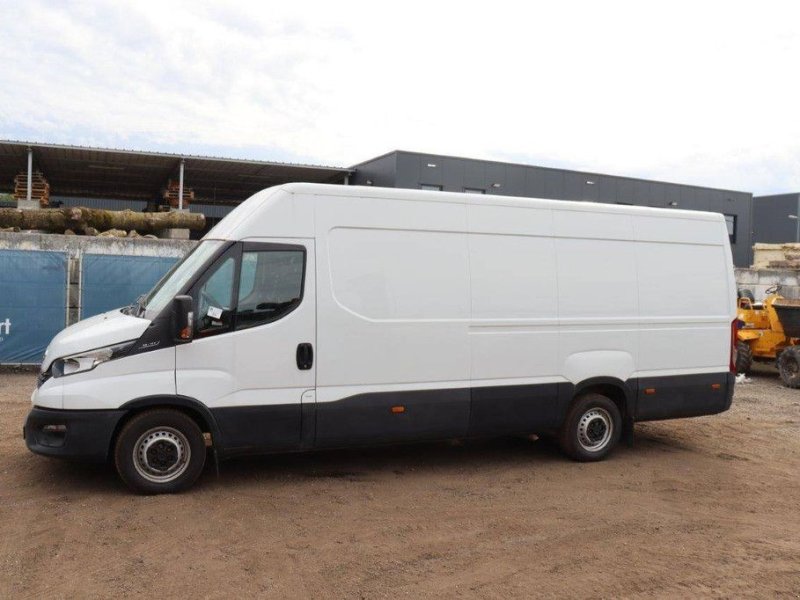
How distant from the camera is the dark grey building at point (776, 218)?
50.7 meters

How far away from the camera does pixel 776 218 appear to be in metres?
52.1

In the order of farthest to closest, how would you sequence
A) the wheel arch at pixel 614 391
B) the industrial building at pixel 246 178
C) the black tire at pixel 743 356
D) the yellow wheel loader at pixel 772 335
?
1. the industrial building at pixel 246 178
2. the black tire at pixel 743 356
3. the yellow wheel loader at pixel 772 335
4. the wheel arch at pixel 614 391

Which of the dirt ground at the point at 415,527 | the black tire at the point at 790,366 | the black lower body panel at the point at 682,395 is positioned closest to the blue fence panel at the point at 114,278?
the dirt ground at the point at 415,527

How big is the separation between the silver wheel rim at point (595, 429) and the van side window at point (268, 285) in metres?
3.25

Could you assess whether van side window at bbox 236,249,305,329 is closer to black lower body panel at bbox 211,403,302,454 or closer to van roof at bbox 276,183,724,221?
van roof at bbox 276,183,724,221

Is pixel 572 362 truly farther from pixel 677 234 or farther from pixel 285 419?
pixel 285 419

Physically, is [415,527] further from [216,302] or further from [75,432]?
[75,432]

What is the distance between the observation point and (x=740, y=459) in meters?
7.78

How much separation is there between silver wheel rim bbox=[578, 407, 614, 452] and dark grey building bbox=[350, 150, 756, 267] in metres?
22.9

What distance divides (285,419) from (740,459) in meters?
4.93

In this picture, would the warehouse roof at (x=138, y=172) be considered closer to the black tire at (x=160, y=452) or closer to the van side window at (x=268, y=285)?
the van side window at (x=268, y=285)

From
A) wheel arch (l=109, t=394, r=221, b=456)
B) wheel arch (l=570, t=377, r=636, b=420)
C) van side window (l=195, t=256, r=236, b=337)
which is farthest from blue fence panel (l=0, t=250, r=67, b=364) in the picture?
wheel arch (l=570, t=377, r=636, b=420)

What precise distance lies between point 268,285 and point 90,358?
4.90 ft

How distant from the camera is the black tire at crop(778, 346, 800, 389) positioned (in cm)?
1330
